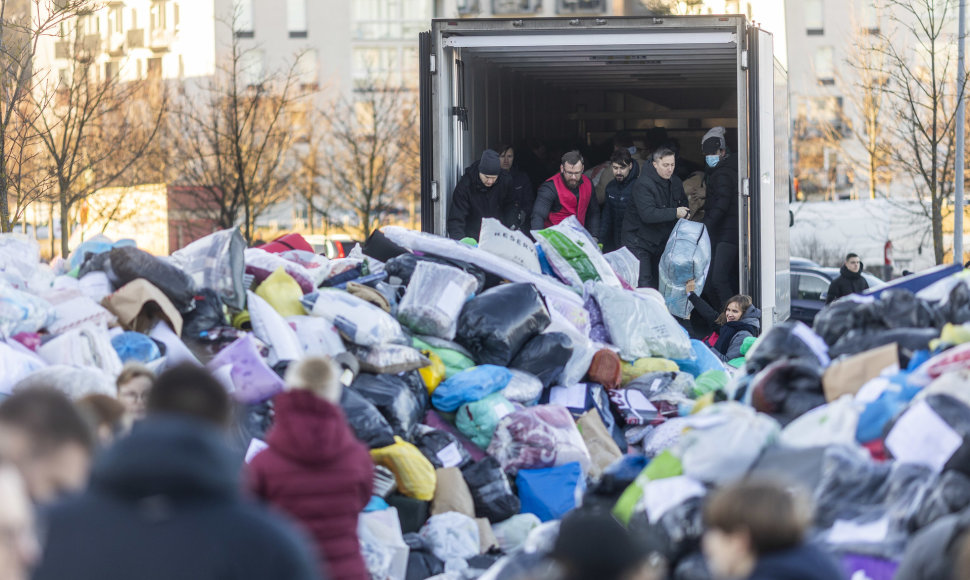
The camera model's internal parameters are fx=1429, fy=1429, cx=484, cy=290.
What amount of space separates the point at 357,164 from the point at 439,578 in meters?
24.2

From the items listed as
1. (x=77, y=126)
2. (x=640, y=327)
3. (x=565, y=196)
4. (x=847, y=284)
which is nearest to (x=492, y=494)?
(x=640, y=327)

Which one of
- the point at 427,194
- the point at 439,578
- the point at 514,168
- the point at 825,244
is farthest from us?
the point at 825,244

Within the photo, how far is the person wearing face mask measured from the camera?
35.5 ft

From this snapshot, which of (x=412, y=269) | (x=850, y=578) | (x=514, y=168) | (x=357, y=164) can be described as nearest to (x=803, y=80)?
(x=357, y=164)

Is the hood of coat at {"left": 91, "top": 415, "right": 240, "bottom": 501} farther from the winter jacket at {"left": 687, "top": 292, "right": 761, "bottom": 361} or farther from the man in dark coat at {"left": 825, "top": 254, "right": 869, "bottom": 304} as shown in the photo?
the man in dark coat at {"left": 825, "top": 254, "right": 869, "bottom": 304}

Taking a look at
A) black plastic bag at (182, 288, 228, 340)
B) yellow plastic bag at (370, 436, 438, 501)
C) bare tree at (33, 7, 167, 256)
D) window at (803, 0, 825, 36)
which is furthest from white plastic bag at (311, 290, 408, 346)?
window at (803, 0, 825, 36)

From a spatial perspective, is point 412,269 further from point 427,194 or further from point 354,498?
point 354,498

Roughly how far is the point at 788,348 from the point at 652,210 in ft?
16.6

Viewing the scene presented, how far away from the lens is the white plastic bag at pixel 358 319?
7.50m

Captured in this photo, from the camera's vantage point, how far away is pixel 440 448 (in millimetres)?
7125

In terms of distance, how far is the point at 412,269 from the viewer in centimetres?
874

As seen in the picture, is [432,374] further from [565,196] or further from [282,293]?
[565,196]

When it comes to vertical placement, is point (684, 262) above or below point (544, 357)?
above

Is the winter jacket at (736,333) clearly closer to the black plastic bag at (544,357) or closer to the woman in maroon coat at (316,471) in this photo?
the black plastic bag at (544,357)
